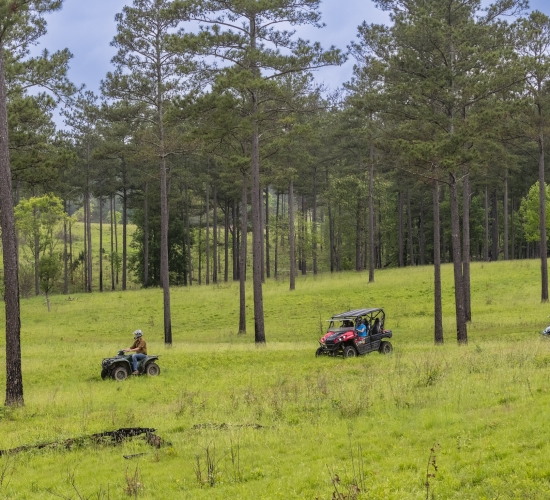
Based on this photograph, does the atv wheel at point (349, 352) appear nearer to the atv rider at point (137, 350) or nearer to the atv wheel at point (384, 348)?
the atv wheel at point (384, 348)

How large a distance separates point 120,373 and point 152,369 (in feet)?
3.30

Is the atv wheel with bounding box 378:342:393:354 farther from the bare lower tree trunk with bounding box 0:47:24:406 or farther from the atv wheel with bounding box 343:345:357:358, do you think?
the bare lower tree trunk with bounding box 0:47:24:406

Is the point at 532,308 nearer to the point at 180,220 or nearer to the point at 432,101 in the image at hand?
the point at 432,101

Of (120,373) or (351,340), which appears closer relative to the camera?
(120,373)

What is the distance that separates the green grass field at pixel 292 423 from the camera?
7.37 meters

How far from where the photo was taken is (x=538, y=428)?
8.37 metres

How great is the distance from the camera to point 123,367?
17.4 m

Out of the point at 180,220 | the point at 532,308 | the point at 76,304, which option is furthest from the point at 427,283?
the point at 180,220

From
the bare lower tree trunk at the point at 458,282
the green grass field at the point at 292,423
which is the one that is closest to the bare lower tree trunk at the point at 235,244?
the green grass field at the point at 292,423

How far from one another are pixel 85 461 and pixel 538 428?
723cm

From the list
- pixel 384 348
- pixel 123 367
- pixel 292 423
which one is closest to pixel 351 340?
pixel 384 348

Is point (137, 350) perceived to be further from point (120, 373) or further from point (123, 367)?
point (120, 373)

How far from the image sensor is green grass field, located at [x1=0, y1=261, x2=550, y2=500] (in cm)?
737

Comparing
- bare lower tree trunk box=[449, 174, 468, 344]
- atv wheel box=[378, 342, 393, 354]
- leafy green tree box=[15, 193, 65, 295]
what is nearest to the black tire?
atv wheel box=[378, 342, 393, 354]
